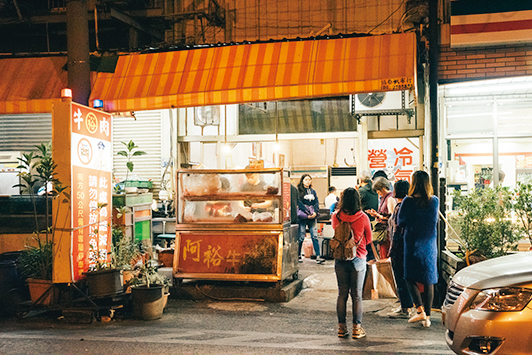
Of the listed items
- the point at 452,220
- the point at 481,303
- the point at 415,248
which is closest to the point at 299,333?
the point at 415,248

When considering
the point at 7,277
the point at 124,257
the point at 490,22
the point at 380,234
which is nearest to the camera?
the point at 7,277

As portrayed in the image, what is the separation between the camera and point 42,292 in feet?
24.3

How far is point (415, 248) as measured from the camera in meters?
6.61

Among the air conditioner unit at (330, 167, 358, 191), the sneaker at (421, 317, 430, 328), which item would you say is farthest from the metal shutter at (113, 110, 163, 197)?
the sneaker at (421, 317, 430, 328)

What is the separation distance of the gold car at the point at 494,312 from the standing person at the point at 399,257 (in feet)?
6.86

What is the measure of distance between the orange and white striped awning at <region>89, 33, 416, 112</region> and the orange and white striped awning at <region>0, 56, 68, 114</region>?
0.89m

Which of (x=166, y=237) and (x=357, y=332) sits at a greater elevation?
(x=166, y=237)

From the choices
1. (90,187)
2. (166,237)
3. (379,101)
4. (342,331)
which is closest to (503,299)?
(342,331)

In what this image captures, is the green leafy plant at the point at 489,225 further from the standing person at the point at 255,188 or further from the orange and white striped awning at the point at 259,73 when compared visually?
the standing person at the point at 255,188

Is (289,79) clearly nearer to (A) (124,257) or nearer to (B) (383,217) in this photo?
(B) (383,217)

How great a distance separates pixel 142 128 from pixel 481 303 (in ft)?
34.7

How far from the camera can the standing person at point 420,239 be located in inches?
258

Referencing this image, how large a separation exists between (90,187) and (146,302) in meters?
2.03

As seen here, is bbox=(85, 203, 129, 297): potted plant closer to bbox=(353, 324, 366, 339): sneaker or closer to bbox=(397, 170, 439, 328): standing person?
bbox=(353, 324, 366, 339): sneaker
